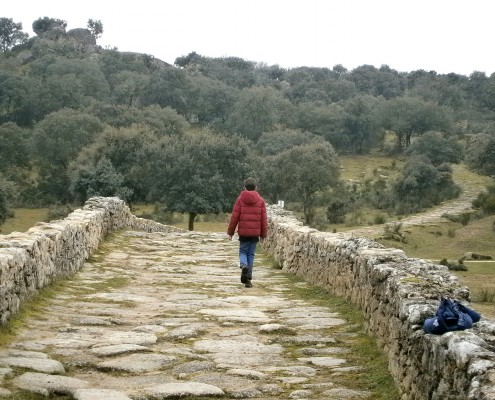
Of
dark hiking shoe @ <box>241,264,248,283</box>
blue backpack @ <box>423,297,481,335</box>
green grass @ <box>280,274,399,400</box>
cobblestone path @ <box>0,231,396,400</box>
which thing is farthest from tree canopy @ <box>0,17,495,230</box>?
blue backpack @ <box>423,297,481,335</box>

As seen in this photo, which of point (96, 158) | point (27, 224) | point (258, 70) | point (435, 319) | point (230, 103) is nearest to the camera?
point (435, 319)

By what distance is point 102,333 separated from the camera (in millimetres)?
7504

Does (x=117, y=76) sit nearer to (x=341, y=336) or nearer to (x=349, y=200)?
(x=349, y=200)

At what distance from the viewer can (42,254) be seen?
9445mm

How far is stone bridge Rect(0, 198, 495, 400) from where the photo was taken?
206 inches

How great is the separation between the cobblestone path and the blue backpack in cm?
110

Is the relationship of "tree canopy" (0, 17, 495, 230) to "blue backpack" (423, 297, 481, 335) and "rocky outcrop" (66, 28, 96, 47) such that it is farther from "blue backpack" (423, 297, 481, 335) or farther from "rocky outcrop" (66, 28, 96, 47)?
"blue backpack" (423, 297, 481, 335)

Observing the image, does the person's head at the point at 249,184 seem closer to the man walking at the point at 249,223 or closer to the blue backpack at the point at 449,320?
the man walking at the point at 249,223

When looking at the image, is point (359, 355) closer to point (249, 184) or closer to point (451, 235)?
point (249, 184)

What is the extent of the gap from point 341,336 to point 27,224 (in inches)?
1570

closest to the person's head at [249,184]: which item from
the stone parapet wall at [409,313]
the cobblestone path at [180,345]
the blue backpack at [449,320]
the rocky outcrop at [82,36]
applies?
the stone parapet wall at [409,313]

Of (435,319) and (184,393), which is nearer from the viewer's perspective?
(435,319)

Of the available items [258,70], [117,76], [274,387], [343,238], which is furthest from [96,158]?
[258,70]

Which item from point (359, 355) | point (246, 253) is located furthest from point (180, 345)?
point (246, 253)
